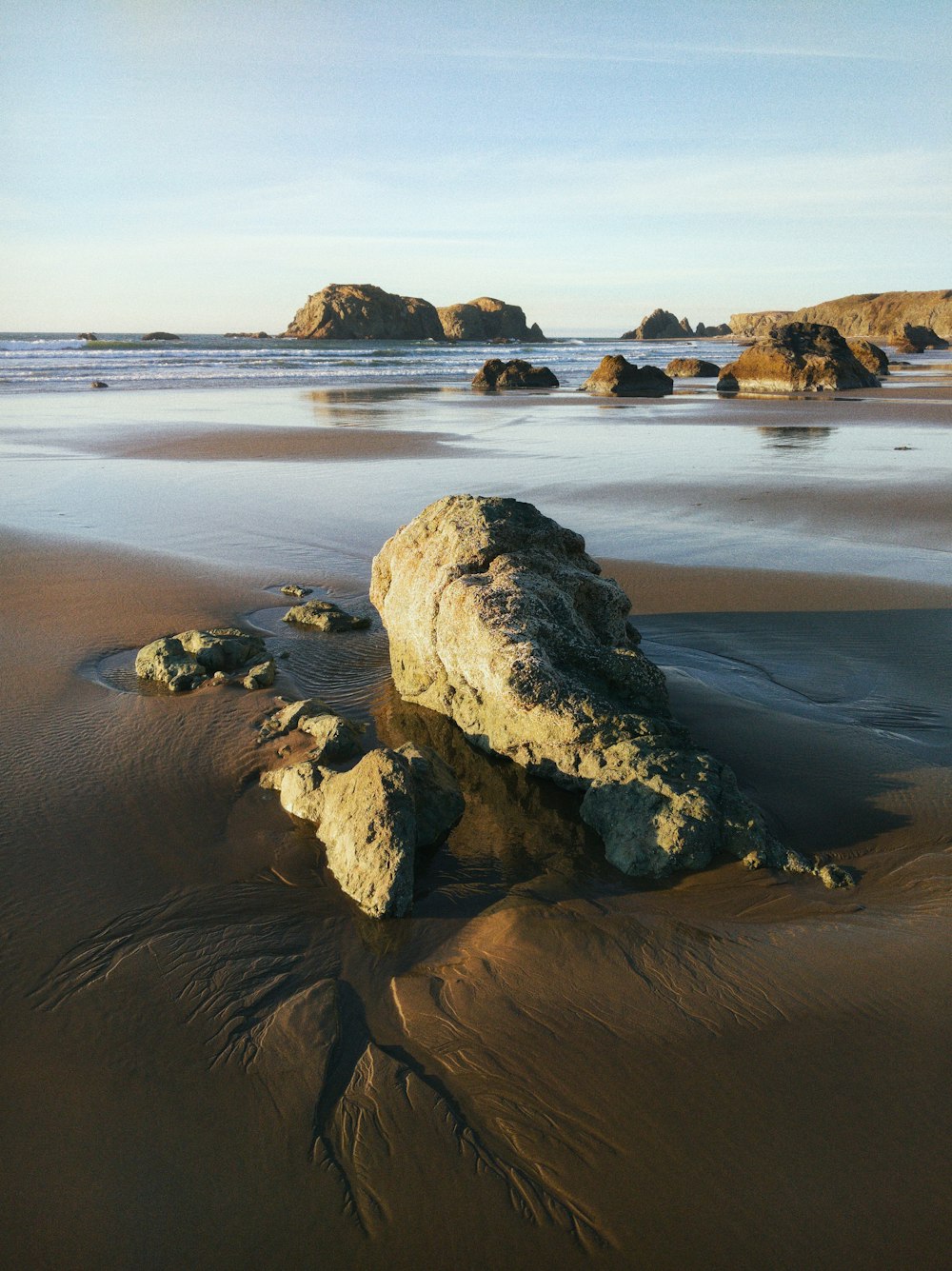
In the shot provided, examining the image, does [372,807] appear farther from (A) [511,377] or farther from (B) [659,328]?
(B) [659,328]

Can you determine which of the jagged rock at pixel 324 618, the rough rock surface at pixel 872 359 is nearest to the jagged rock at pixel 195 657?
the jagged rock at pixel 324 618

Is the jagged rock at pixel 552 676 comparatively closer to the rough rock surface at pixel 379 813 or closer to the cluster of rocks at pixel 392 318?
the rough rock surface at pixel 379 813

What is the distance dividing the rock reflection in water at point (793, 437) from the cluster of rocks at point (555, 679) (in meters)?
13.0

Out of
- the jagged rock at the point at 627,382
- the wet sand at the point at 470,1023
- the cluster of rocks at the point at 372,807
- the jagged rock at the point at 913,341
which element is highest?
the jagged rock at the point at 913,341

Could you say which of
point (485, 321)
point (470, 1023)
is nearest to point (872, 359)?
point (470, 1023)

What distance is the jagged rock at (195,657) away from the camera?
564cm

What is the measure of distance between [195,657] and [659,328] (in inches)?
5387

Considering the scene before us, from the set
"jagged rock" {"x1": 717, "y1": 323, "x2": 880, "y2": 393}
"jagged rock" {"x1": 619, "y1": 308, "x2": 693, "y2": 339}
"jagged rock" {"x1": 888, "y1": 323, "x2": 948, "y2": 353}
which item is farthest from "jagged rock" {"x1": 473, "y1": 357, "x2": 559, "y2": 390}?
"jagged rock" {"x1": 619, "y1": 308, "x2": 693, "y2": 339}

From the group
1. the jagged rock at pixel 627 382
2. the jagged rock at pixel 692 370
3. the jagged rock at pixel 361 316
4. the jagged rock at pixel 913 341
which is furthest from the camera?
the jagged rock at pixel 361 316

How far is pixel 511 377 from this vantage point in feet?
120

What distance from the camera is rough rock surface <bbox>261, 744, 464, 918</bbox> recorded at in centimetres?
358

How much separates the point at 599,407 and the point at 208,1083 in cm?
2651

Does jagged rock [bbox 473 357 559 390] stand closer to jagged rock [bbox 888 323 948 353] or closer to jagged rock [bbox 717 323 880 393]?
jagged rock [bbox 717 323 880 393]

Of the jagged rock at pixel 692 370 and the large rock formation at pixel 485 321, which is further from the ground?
the large rock formation at pixel 485 321
